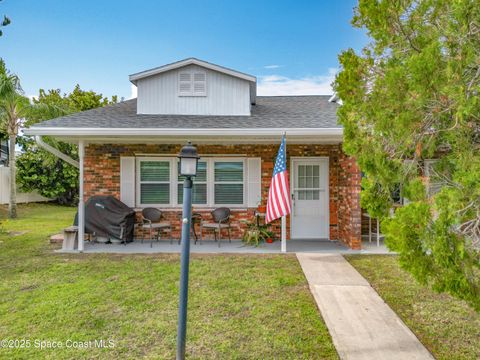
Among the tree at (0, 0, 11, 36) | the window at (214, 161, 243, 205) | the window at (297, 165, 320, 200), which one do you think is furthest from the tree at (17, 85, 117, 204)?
the window at (297, 165, 320, 200)

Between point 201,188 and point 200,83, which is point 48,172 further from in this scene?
point 201,188

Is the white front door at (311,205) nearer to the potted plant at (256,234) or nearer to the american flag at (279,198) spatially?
the potted plant at (256,234)

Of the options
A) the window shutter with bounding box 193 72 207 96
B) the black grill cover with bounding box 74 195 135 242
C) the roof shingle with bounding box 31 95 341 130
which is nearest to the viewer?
the roof shingle with bounding box 31 95 341 130

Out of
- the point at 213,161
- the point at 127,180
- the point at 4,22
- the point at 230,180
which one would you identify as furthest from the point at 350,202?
the point at 4,22

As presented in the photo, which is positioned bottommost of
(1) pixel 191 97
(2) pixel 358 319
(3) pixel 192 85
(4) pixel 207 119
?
(2) pixel 358 319

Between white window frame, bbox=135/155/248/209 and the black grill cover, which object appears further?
white window frame, bbox=135/155/248/209

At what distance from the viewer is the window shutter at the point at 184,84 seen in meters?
9.28

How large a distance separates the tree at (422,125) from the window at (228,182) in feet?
19.6

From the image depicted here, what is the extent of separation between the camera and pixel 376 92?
279 cm

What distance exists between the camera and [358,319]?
3982mm

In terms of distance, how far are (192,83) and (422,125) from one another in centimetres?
768

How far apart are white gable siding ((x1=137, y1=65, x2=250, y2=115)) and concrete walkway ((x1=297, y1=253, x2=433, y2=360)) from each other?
5.18 meters

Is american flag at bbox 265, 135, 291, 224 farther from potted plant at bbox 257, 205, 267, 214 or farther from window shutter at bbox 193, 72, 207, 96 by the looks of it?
window shutter at bbox 193, 72, 207, 96

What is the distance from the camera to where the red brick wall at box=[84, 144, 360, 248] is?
8.85 m
